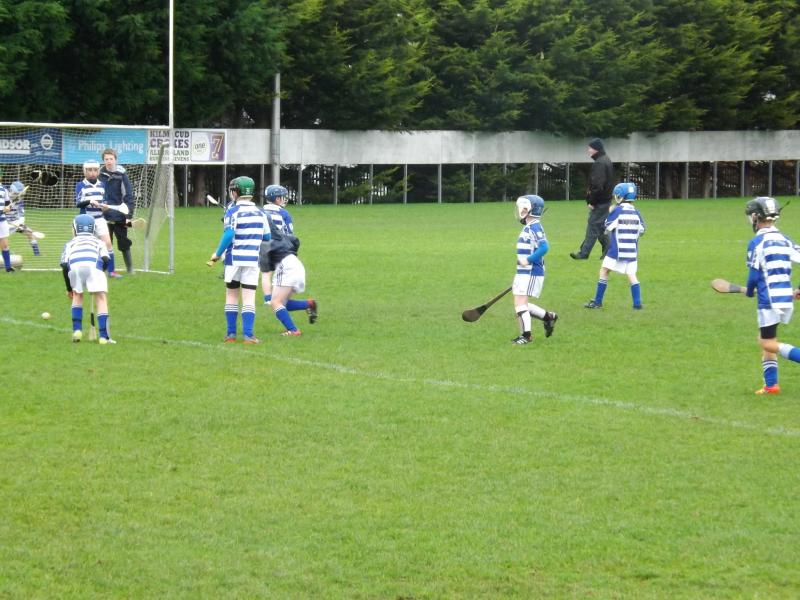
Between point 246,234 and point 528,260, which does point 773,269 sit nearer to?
point 528,260

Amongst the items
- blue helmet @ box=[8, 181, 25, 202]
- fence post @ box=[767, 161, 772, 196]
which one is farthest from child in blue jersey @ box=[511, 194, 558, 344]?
fence post @ box=[767, 161, 772, 196]

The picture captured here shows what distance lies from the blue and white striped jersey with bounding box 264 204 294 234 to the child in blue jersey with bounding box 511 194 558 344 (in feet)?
8.67

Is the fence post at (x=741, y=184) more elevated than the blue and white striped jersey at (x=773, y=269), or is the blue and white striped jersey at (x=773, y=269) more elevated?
the fence post at (x=741, y=184)

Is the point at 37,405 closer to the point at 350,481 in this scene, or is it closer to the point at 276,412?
the point at 276,412

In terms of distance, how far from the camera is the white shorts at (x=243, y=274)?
14609 millimetres

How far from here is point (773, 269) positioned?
11.2 metres

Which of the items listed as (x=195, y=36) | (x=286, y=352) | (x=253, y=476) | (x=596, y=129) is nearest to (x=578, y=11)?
(x=596, y=129)

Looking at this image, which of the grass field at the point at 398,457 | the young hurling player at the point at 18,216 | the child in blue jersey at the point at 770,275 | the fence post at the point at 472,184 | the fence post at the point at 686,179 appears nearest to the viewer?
the grass field at the point at 398,457

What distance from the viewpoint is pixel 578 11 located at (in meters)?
60.7

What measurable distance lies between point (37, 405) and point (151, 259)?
47.3 feet

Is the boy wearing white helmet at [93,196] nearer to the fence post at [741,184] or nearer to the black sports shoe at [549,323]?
the black sports shoe at [549,323]

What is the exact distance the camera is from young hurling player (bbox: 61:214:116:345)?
14031mm

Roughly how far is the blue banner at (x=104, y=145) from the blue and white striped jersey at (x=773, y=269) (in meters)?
Answer: 15.2

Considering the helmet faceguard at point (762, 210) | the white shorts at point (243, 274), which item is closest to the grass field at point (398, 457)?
the white shorts at point (243, 274)
